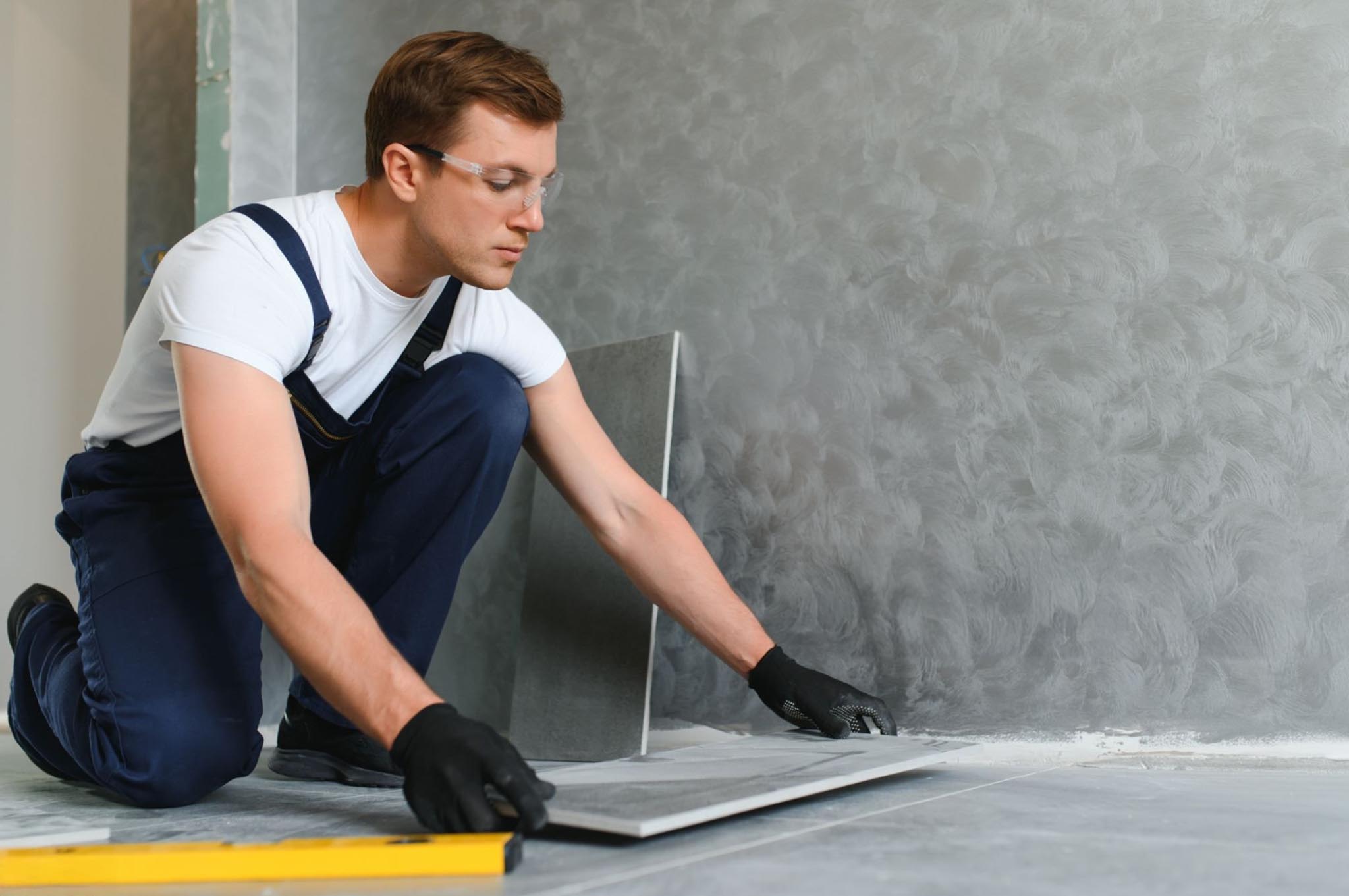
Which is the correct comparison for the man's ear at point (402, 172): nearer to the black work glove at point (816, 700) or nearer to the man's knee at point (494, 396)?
the man's knee at point (494, 396)

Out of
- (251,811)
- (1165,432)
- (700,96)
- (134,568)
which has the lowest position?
(251,811)

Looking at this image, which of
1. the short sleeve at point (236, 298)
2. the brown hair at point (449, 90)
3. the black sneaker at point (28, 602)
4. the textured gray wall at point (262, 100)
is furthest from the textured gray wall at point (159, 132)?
the short sleeve at point (236, 298)

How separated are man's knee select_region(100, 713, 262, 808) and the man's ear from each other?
2.73ft

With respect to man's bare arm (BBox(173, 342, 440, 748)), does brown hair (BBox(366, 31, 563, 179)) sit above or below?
above

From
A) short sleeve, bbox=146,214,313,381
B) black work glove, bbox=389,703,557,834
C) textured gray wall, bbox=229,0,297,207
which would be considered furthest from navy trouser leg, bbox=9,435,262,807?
textured gray wall, bbox=229,0,297,207

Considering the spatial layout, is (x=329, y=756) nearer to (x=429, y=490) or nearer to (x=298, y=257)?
(x=429, y=490)

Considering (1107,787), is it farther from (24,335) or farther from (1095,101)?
(24,335)

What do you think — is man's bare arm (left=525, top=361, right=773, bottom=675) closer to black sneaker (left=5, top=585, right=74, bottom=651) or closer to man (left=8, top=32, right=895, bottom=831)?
man (left=8, top=32, right=895, bottom=831)

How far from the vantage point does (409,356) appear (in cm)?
188

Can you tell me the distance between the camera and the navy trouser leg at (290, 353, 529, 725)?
186 cm

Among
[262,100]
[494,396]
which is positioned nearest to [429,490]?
[494,396]

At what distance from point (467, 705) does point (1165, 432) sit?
1479mm

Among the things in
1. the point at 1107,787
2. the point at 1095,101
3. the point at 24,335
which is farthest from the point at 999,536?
the point at 24,335

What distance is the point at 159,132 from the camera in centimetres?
288
